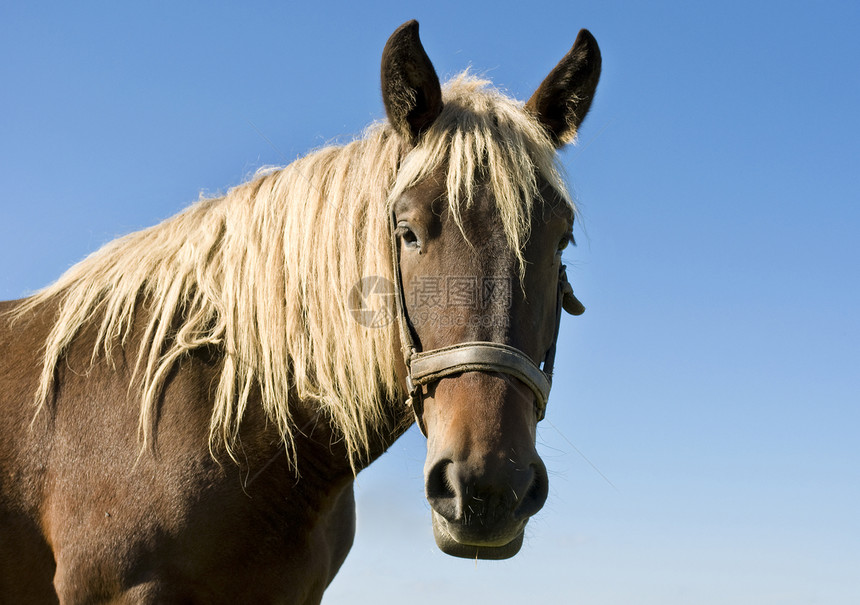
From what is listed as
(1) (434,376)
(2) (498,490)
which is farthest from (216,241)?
(2) (498,490)

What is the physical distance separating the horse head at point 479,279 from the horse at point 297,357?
10 mm

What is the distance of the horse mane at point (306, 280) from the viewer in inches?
122

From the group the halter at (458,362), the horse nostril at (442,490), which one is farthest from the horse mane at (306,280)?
the horse nostril at (442,490)

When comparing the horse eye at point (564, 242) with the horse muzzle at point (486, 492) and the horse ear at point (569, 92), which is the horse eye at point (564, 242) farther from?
the horse muzzle at point (486, 492)

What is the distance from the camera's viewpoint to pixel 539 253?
9.77ft

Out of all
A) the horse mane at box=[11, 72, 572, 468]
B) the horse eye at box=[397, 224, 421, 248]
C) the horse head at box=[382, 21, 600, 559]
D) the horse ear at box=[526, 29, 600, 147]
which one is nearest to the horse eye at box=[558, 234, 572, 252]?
the horse head at box=[382, 21, 600, 559]

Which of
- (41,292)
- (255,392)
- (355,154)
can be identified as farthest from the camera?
(41,292)

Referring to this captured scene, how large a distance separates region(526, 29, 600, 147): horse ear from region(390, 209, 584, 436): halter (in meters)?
1.00

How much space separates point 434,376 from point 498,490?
20.9 inches

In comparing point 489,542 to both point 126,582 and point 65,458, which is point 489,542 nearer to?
point 126,582

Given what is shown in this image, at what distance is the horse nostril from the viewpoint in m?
2.50

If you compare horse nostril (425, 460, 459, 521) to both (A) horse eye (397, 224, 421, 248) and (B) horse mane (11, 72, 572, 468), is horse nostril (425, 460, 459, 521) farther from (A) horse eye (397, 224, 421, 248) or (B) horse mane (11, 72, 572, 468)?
(A) horse eye (397, 224, 421, 248)

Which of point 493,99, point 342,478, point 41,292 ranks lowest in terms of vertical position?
point 342,478

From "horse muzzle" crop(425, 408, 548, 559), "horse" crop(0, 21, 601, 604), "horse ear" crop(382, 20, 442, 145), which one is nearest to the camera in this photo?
"horse muzzle" crop(425, 408, 548, 559)
